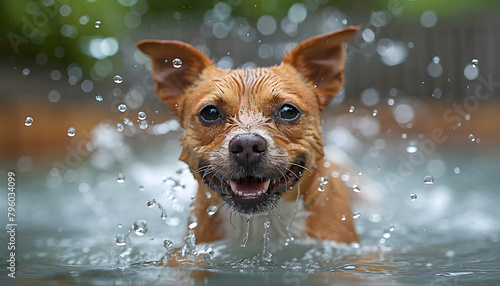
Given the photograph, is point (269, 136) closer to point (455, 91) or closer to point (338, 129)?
point (338, 129)

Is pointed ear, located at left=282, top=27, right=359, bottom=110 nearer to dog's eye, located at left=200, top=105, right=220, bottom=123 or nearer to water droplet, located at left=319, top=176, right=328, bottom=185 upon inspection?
water droplet, located at left=319, top=176, right=328, bottom=185

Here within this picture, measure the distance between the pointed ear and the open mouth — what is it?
65cm

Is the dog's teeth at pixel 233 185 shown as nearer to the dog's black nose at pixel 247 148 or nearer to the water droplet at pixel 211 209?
the dog's black nose at pixel 247 148

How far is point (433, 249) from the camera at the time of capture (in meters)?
3.84

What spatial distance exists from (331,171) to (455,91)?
9783 millimetres

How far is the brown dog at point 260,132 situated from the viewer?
10.5ft

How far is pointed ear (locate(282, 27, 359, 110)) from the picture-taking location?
3684mm

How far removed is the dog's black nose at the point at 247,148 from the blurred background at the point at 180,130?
0.68 m
